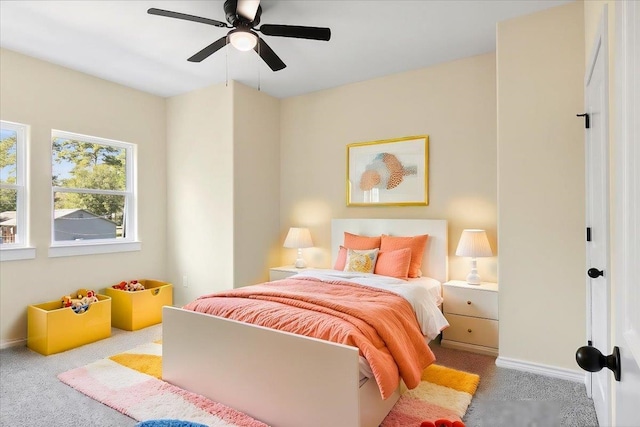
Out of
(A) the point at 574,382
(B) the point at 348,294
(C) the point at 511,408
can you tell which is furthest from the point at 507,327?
(C) the point at 511,408

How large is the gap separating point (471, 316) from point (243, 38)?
284 centimetres

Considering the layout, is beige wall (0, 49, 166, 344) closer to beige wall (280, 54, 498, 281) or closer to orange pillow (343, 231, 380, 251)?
beige wall (280, 54, 498, 281)

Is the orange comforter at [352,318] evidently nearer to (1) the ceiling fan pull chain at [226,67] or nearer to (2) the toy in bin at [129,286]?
(2) the toy in bin at [129,286]

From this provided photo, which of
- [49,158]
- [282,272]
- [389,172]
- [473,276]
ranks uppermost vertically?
[49,158]

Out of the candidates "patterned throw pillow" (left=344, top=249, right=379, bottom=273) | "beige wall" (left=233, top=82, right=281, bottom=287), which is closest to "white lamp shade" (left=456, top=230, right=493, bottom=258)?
"patterned throw pillow" (left=344, top=249, right=379, bottom=273)

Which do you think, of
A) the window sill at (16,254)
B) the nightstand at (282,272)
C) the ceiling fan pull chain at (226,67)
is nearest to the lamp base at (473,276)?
the nightstand at (282,272)

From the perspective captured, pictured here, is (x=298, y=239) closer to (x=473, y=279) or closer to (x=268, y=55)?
(x=473, y=279)

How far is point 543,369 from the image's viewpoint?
2.64 meters

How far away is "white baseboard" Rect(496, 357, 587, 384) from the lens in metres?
2.54

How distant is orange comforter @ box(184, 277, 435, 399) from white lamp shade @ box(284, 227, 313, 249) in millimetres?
1472

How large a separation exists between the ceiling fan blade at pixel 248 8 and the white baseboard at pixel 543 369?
308 centimetres

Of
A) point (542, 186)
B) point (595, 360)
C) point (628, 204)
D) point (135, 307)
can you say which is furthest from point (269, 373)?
point (135, 307)

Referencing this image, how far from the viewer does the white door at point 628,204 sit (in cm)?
64

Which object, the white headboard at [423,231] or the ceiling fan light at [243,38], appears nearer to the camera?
the ceiling fan light at [243,38]
